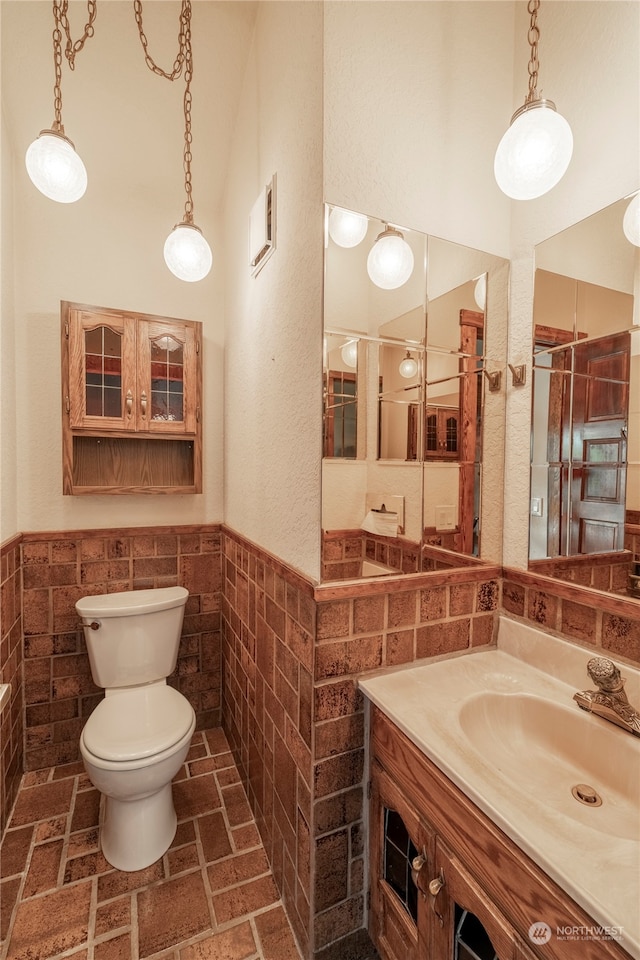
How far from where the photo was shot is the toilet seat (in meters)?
1.43

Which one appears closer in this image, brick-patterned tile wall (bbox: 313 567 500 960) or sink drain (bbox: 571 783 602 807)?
sink drain (bbox: 571 783 602 807)

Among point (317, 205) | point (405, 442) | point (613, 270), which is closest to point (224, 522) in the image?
point (405, 442)

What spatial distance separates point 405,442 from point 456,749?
2.61ft

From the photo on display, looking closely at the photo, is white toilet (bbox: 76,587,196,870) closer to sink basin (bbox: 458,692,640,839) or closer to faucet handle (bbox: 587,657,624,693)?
sink basin (bbox: 458,692,640,839)

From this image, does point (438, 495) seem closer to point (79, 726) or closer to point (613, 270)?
point (613, 270)

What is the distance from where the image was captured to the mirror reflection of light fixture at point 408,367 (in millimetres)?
1261

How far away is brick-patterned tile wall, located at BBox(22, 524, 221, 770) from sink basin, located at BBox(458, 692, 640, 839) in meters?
1.57

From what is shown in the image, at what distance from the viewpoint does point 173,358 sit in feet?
6.67

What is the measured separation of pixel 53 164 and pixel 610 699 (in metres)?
2.05

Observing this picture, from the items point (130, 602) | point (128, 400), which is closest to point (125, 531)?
point (130, 602)

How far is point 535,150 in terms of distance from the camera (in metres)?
0.94

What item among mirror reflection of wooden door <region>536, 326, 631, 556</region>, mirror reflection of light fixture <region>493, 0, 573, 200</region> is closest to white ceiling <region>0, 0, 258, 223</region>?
mirror reflection of light fixture <region>493, 0, 573, 200</region>

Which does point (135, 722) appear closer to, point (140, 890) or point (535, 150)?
point (140, 890)

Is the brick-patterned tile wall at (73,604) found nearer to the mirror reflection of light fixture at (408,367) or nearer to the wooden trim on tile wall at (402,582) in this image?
the wooden trim on tile wall at (402,582)
